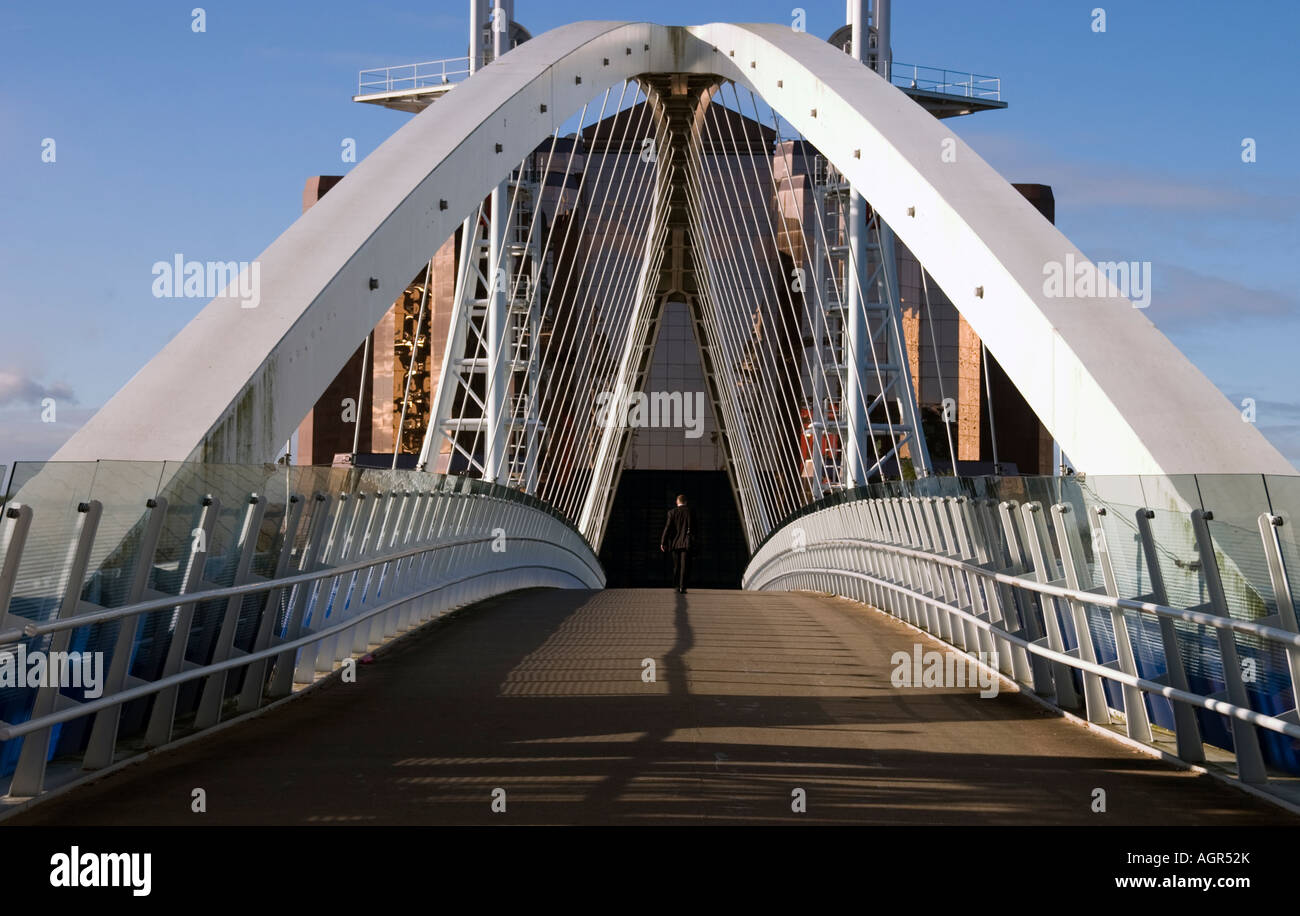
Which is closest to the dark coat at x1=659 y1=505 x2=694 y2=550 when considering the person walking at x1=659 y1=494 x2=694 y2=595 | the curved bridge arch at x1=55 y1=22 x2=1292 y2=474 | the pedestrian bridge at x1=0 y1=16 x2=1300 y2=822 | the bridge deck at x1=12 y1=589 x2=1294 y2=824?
the person walking at x1=659 y1=494 x2=694 y2=595

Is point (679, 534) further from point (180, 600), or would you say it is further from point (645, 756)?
point (180, 600)

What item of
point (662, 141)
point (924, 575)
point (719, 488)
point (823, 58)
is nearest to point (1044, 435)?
point (719, 488)

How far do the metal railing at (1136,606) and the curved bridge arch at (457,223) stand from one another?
0.94m

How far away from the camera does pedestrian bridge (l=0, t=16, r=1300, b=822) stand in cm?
608

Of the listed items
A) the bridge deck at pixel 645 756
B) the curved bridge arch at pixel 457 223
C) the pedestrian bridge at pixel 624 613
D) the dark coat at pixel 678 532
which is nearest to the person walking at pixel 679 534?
the dark coat at pixel 678 532

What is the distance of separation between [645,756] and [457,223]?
27.5 feet

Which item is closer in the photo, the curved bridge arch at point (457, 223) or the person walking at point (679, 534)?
the curved bridge arch at point (457, 223)

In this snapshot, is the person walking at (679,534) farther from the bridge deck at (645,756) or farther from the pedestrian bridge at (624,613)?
the bridge deck at (645,756)

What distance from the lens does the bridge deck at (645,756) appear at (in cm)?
587

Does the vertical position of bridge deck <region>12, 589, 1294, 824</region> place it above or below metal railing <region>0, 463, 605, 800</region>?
below

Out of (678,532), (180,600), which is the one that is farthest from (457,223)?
(180,600)

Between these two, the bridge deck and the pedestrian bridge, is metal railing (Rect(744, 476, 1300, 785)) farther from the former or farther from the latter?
the bridge deck

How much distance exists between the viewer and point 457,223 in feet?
47.0

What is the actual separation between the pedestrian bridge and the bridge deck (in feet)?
0.11
